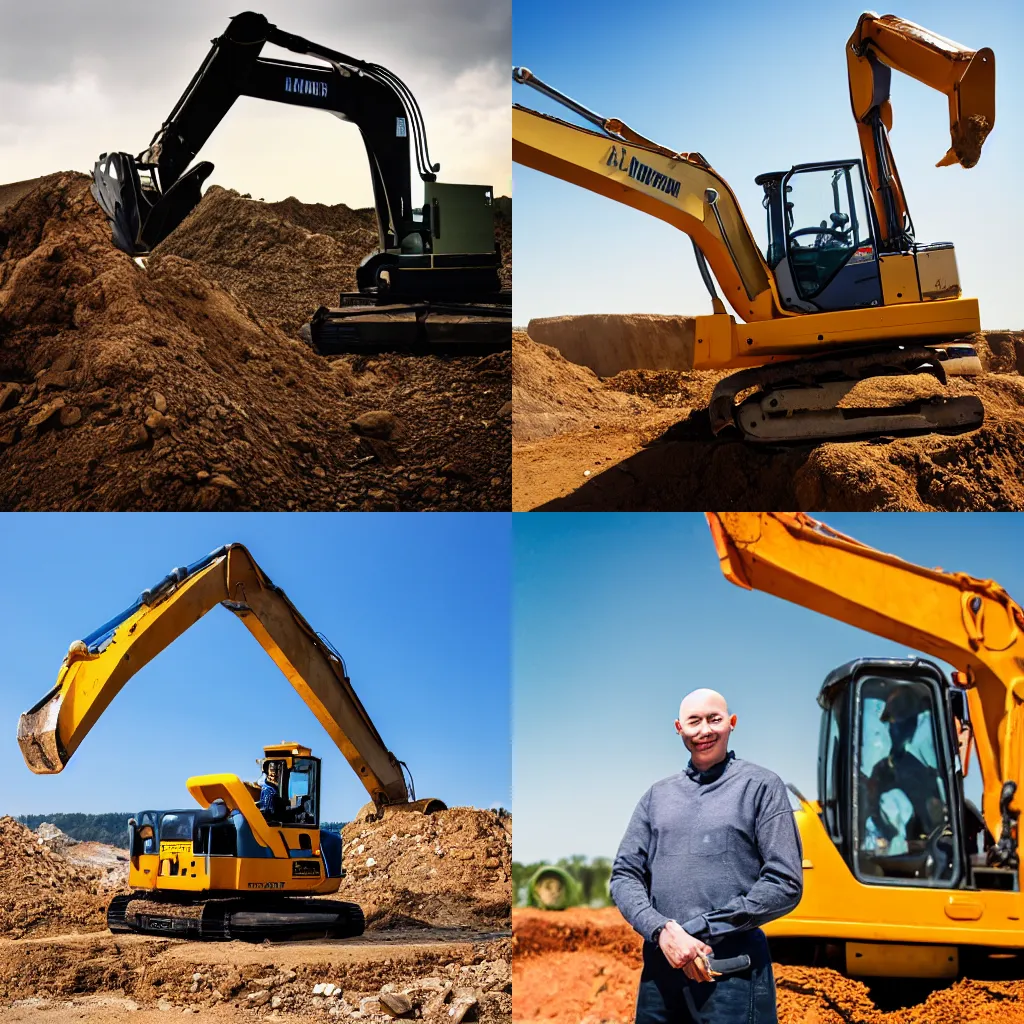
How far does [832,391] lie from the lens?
7832mm

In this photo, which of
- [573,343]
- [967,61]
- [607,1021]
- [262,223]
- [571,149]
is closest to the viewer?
[607,1021]

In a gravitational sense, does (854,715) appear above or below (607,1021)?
above

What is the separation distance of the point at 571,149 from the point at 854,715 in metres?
4.54

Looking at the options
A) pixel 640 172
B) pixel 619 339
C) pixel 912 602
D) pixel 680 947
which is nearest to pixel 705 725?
pixel 680 947

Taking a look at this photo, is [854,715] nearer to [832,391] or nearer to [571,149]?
[832,391]

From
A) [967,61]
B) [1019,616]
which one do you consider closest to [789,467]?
[1019,616]

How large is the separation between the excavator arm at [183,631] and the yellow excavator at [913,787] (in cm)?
364

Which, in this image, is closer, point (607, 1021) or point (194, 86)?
point (607, 1021)

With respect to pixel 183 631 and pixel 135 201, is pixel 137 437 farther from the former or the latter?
pixel 135 201

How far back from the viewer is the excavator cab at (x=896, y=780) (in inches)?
198

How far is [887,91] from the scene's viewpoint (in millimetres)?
7750

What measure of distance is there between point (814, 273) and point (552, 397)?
3.61 metres

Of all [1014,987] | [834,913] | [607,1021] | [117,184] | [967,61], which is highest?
[967,61]

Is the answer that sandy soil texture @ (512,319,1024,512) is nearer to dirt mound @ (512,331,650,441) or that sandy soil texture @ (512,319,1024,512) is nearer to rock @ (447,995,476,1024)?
dirt mound @ (512,331,650,441)
